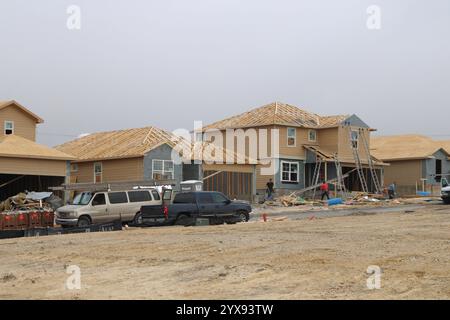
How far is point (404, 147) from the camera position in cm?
6425

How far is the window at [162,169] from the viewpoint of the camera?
140 feet

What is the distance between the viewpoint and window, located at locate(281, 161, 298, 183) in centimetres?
5194

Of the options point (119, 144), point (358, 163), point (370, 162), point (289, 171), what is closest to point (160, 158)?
point (119, 144)

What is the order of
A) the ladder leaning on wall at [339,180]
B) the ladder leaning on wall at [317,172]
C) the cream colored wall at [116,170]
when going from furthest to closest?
the ladder leaning on wall at [317,172] < the ladder leaning on wall at [339,180] < the cream colored wall at [116,170]

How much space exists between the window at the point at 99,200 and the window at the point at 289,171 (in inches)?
972

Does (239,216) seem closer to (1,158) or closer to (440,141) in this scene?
(1,158)

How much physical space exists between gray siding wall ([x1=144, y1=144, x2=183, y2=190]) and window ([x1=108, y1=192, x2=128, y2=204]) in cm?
1217

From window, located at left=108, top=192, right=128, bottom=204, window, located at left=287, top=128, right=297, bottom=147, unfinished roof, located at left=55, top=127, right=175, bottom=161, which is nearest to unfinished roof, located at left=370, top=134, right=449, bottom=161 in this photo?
window, located at left=287, top=128, right=297, bottom=147

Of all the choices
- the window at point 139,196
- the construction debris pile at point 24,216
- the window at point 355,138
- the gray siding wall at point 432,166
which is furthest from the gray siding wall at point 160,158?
the gray siding wall at point 432,166

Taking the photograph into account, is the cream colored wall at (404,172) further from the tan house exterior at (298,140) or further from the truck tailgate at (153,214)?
the truck tailgate at (153,214)

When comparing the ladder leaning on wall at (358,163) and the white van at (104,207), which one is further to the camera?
the ladder leaning on wall at (358,163)

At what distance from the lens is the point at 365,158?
5522 centimetres

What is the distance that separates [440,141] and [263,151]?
27160 mm
